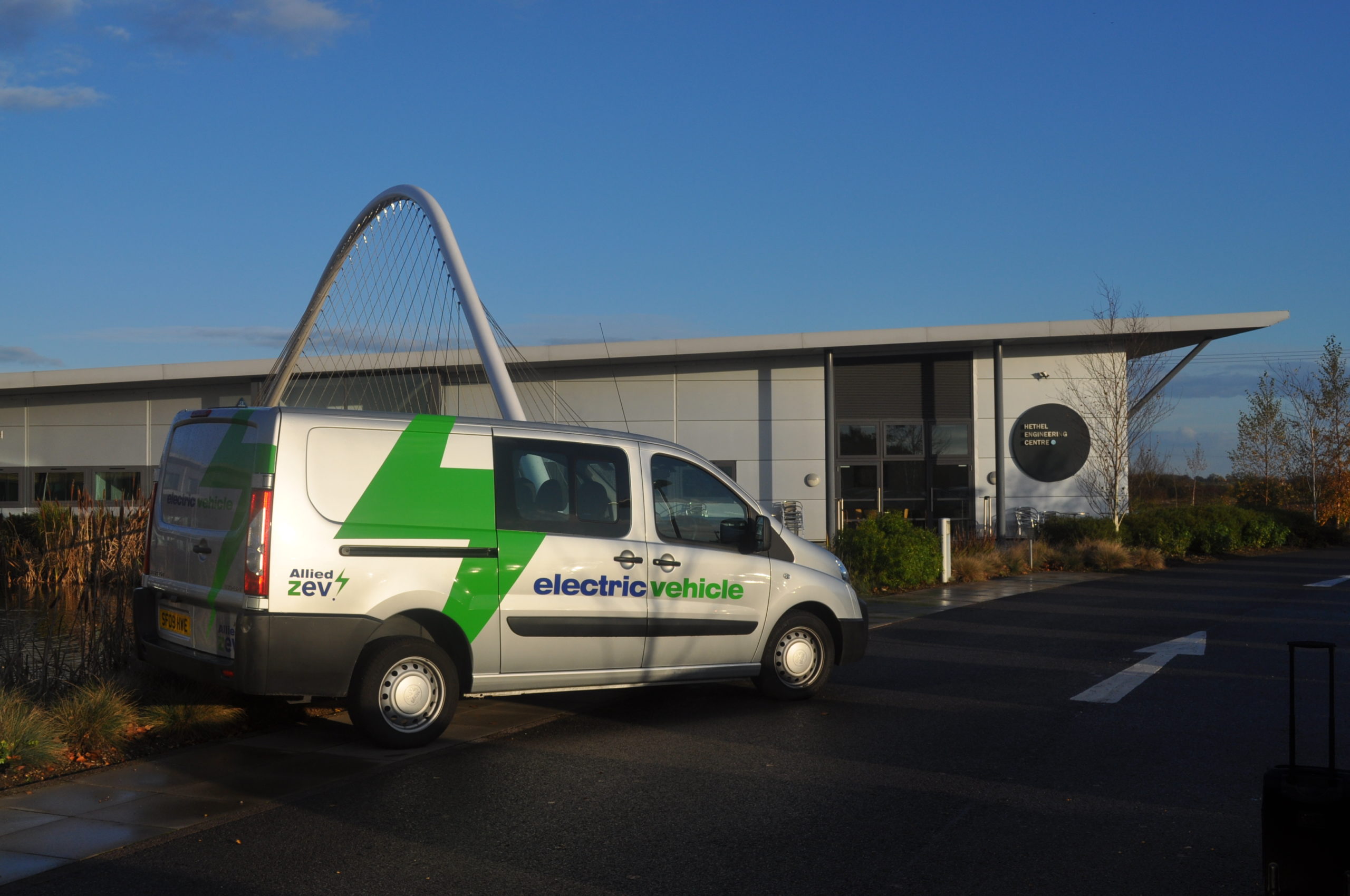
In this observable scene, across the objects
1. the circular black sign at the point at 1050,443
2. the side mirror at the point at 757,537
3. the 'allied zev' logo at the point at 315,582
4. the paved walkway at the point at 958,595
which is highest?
the circular black sign at the point at 1050,443

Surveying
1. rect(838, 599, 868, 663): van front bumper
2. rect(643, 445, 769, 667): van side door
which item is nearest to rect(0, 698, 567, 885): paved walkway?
rect(643, 445, 769, 667): van side door

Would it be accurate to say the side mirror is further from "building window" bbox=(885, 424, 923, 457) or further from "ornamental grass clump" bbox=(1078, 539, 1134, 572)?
"building window" bbox=(885, 424, 923, 457)

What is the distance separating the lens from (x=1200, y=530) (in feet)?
82.5

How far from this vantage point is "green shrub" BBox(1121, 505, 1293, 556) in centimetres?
2459

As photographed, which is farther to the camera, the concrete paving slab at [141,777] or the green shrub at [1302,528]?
the green shrub at [1302,528]

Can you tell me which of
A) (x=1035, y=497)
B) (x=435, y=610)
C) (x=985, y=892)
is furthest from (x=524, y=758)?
(x=1035, y=497)

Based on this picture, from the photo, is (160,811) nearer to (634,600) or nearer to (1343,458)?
(634,600)

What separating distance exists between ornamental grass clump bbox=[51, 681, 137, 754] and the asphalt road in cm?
179

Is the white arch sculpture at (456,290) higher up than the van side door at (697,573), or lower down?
higher up

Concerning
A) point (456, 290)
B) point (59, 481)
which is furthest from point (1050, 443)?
point (59, 481)

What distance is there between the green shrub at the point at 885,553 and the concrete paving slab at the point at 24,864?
1340cm

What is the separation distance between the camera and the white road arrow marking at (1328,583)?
18172mm

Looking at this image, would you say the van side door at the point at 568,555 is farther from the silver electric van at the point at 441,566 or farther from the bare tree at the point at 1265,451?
the bare tree at the point at 1265,451

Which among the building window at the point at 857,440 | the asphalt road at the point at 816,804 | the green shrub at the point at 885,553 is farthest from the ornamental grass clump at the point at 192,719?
the building window at the point at 857,440
